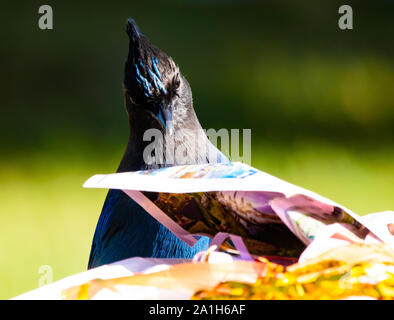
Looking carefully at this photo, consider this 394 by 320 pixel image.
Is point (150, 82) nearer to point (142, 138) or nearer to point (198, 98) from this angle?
point (142, 138)

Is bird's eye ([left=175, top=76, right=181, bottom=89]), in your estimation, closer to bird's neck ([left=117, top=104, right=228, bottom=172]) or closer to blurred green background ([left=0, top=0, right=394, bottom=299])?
bird's neck ([left=117, top=104, right=228, bottom=172])

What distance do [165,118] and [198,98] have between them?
58cm

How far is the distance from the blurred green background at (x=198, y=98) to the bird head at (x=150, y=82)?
49 centimetres

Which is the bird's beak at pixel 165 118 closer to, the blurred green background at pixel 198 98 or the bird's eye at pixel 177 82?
the bird's eye at pixel 177 82

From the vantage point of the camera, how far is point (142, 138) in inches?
30.2

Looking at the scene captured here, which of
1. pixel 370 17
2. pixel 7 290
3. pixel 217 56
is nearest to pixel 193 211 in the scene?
pixel 7 290

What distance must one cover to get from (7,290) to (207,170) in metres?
0.85

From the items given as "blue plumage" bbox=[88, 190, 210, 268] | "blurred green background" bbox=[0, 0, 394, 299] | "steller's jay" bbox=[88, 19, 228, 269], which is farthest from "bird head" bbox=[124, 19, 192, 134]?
"blurred green background" bbox=[0, 0, 394, 299]

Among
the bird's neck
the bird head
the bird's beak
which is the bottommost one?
the bird's neck

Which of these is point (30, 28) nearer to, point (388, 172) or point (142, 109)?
point (142, 109)

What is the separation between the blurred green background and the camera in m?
1.24

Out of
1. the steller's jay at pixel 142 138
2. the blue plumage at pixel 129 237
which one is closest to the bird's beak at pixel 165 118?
the steller's jay at pixel 142 138

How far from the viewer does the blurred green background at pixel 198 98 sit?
4.08 feet

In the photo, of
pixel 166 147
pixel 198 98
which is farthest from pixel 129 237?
pixel 198 98
